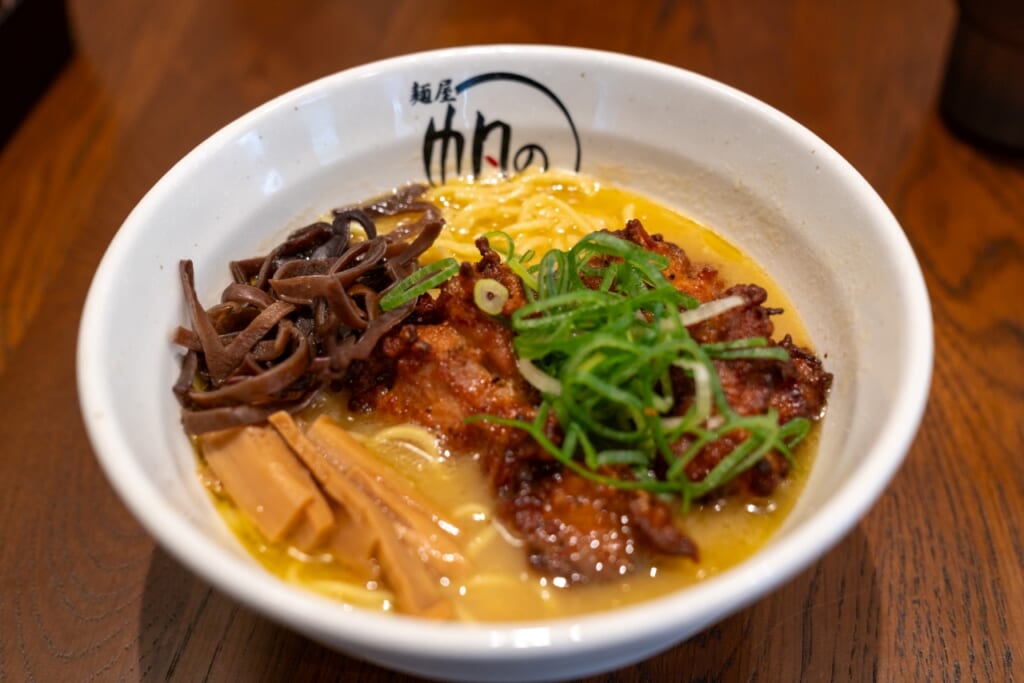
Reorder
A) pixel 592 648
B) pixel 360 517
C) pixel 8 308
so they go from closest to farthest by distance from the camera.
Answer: pixel 592 648
pixel 360 517
pixel 8 308

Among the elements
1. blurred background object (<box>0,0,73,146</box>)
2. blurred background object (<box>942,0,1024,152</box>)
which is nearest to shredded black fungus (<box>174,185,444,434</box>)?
blurred background object (<box>0,0,73,146</box>)

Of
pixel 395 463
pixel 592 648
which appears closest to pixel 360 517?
pixel 395 463

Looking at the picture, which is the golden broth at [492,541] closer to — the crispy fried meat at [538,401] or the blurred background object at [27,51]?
the crispy fried meat at [538,401]

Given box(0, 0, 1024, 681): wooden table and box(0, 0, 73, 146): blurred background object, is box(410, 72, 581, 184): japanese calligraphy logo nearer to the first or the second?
box(0, 0, 1024, 681): wooden table

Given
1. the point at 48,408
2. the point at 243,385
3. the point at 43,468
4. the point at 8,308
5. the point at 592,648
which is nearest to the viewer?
the point at 592,648

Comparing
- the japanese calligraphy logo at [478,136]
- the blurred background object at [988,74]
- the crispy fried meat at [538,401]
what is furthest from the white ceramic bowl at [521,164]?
the blurred background object at [988,74]

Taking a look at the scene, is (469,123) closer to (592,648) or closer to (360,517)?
(360,517)
